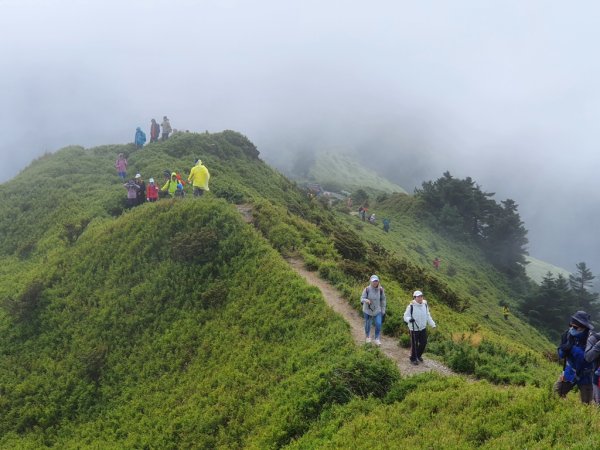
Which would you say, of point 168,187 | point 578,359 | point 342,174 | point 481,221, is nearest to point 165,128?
point 168,187

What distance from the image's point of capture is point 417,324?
43.0ft

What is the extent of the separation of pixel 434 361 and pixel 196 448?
6890 mm

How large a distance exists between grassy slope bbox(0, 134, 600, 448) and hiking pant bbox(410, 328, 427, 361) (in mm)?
1588

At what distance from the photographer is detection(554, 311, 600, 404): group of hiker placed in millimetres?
8891

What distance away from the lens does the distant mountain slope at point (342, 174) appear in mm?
131875

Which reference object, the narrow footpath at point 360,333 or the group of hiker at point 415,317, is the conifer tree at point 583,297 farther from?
the group of hiker at point 415,317

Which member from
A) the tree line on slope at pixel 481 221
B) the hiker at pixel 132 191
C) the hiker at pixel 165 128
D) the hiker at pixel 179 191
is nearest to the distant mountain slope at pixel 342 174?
the tree line on slope at pixel 481 221

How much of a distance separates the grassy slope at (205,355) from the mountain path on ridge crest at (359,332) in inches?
26.3

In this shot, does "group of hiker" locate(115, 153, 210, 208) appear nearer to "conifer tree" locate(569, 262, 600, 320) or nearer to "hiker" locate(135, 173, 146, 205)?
"hiker" locate(135, 173, 146, 205)

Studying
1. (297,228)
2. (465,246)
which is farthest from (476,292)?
(297,228)

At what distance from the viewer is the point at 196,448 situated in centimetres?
1243

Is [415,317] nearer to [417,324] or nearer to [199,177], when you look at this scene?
[417,324]

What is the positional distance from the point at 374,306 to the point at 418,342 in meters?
1.64

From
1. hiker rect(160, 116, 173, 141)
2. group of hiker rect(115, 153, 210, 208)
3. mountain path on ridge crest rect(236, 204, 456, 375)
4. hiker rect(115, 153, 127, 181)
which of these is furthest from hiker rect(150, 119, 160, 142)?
mountain path on ridge crest rect(236, 204, 456, 375)
